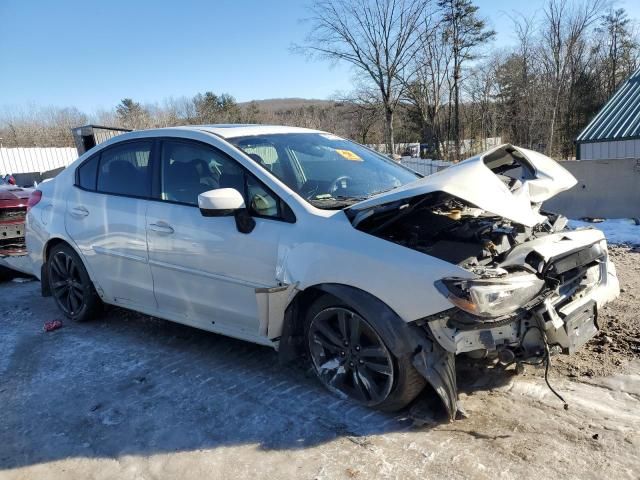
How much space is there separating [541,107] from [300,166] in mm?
26903

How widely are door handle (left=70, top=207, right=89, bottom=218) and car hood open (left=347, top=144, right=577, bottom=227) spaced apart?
2.70 meters

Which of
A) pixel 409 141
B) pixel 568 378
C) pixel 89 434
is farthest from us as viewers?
pixel 409 141

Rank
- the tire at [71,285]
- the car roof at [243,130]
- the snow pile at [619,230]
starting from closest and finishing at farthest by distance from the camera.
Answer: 1. the car roof at [243,130]
2. the tire at [71,285]
3. the snow pile at [619,230]

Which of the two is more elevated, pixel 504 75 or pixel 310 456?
pixel 504 75

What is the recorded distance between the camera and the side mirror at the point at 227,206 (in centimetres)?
314

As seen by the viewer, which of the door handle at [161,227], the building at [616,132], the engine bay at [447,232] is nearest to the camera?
the engine bay at [447,232]

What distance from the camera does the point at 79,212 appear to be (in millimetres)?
4566

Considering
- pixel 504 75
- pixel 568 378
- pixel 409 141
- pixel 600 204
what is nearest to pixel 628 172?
pixel 600 204

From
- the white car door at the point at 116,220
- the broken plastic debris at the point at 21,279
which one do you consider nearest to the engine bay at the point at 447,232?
the white car door at the point at 116,220

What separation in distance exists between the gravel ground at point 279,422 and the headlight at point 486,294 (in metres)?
0.70

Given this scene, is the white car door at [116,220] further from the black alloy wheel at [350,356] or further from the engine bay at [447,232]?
the engine bay at [447,232]

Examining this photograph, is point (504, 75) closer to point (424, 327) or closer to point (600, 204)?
point (600, 204)

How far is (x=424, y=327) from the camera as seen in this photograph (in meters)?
2.77

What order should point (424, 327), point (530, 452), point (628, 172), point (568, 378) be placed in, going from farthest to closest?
point (628, 172) → point (568, 378) → point (424, 327) → point (530, 452)
